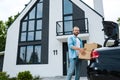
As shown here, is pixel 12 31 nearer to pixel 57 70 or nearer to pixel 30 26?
pixel 30 26

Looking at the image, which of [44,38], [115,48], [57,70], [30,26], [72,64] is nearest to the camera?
[115,48]

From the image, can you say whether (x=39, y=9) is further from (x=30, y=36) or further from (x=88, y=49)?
(x=88, y=49)

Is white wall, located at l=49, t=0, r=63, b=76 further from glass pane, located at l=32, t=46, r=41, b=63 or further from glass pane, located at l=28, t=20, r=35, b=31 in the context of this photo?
glass pane, located at l=28, t=20, r=35, b=31

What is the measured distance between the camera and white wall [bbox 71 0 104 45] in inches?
555

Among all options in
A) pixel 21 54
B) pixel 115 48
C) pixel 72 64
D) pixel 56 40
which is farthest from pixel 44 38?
pixel 115 48

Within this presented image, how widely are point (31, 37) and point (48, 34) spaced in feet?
4.95

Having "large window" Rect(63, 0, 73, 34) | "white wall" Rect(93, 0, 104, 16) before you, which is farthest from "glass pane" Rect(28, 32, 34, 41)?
"white wall" Rect(93, 0, 104, 16)

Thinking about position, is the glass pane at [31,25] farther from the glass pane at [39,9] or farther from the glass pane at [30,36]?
the glass pane at [39,9]

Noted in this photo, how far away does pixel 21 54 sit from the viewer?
16219mm

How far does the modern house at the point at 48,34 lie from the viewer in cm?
1455

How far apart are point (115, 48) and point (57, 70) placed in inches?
452

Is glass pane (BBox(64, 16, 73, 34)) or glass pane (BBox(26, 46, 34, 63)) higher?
glass pane (BBox(64, 16, 73, 34))

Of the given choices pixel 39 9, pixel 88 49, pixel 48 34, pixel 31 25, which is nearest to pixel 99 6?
pixel 48 34

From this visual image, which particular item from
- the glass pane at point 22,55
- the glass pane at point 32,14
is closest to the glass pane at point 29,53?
the glass pane at point 22,55
